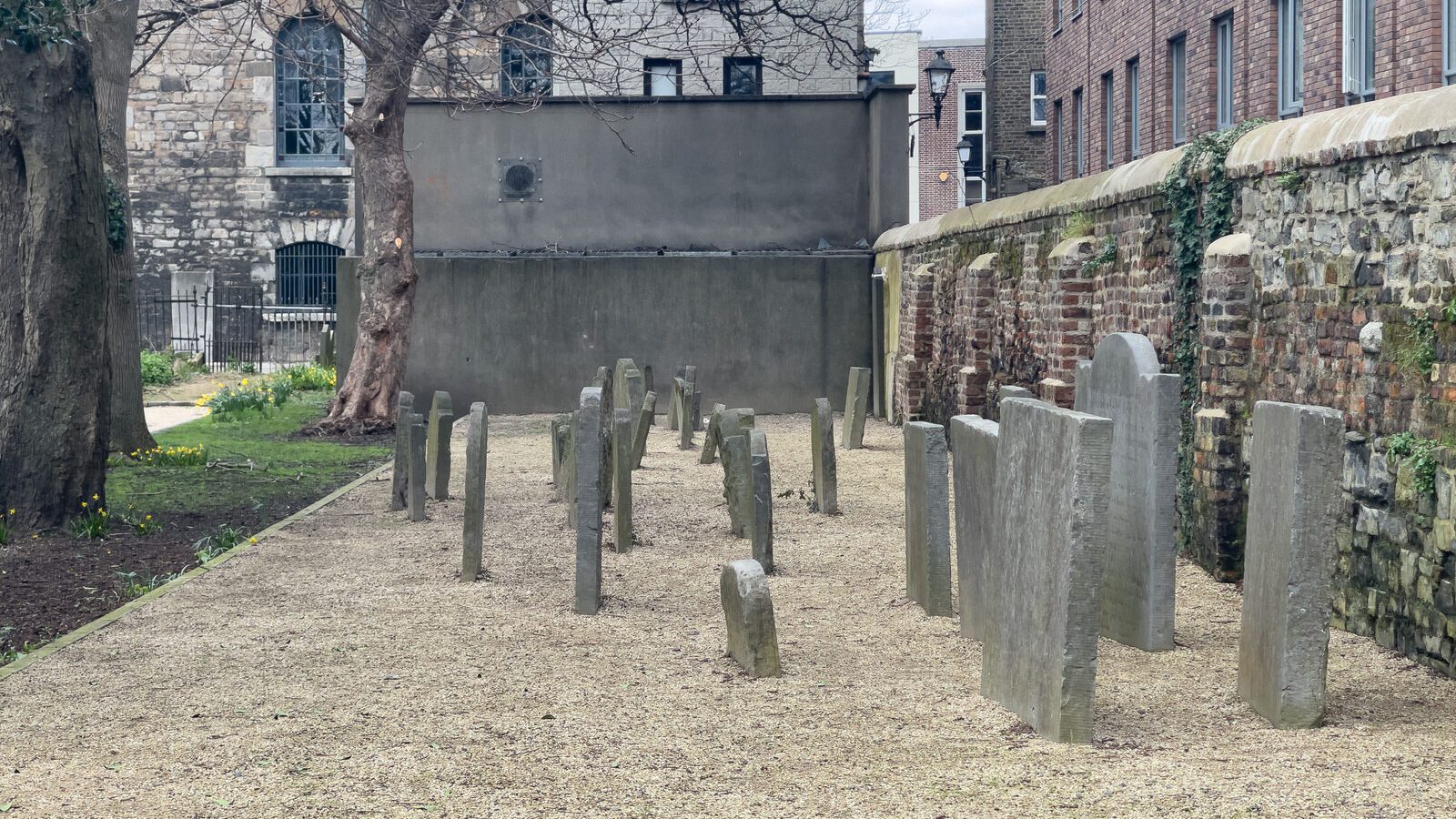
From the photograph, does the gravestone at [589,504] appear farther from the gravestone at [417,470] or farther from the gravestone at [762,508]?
the gravestone at [417,470]

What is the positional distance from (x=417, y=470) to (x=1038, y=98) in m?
28.6

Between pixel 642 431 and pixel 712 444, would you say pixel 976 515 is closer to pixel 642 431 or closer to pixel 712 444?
pixel 642 431

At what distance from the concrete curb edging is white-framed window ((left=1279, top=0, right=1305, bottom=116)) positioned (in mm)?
14358

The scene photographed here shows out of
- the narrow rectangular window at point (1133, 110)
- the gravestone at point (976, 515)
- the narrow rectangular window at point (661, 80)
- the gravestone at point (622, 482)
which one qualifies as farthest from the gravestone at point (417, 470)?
the narrow rectangular window at point (1133, 110)

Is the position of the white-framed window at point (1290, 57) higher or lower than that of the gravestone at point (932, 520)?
higher

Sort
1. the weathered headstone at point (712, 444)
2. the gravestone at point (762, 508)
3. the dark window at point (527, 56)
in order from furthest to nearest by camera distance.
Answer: the weathered headstone at point (712, 444)
the dark window at point (527, 56)
the gravestone at point (762, 508)

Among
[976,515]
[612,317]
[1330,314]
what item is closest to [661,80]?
[612,317]

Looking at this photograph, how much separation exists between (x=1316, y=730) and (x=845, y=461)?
9530 mm

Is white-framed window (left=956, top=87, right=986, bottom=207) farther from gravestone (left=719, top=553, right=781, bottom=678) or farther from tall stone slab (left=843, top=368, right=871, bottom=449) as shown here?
gravestone (left=719, top=553, right=781, bottom=678)

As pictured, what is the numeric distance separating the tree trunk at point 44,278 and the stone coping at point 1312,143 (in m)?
6.71

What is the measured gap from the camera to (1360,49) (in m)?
18.4

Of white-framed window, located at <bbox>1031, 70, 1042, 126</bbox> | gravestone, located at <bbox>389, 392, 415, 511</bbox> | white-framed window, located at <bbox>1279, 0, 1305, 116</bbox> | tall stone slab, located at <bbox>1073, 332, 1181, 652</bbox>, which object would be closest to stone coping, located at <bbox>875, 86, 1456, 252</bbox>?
tall stone slab, located at <bbox>1073, 332, 1181, 652</bbox>

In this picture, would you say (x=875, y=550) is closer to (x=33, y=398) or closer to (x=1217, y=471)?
(x=1217, y=471)

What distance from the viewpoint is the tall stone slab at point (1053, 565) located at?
4938 mm
